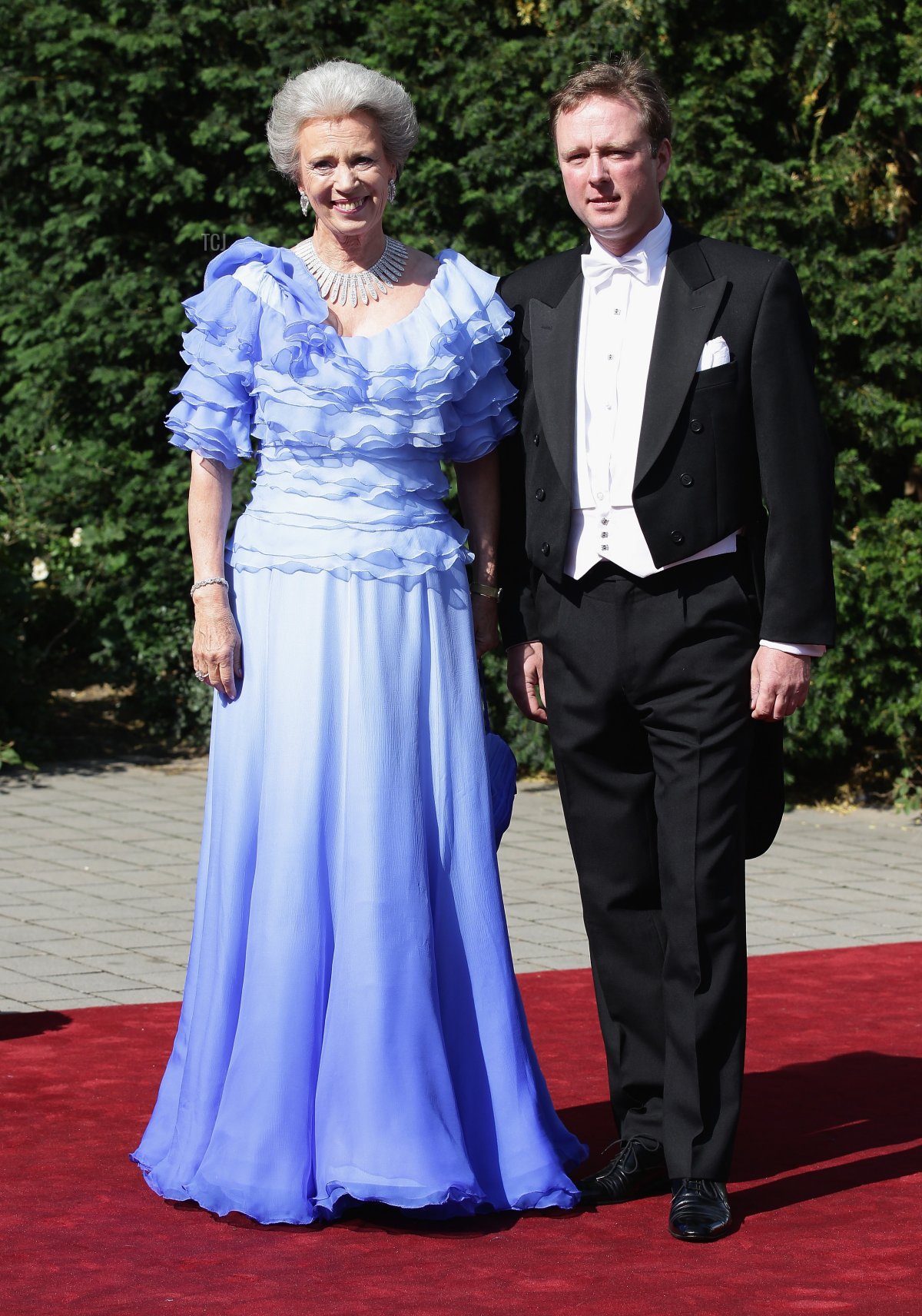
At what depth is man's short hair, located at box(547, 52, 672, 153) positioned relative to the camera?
3562 mm

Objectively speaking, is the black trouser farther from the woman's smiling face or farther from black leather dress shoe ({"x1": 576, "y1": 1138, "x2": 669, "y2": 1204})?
the woman's smiling face

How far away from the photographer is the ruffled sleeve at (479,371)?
3.71m

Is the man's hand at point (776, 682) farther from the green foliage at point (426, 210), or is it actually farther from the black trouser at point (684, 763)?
the green foliage at point (426, 210)

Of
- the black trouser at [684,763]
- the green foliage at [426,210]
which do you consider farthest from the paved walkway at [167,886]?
the black trouser at [684,763]

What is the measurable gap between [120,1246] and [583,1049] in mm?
1671

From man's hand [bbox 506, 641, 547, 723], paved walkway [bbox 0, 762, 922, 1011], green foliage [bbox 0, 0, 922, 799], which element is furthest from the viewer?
green foliage [bbox 0, 0, 922, 799]

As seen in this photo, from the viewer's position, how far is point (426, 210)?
808cm

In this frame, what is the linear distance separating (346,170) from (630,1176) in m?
2.01

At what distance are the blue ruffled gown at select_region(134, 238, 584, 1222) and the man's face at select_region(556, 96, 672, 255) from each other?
292mm

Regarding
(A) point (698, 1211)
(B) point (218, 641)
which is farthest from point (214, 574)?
(A) point (698, 1211)

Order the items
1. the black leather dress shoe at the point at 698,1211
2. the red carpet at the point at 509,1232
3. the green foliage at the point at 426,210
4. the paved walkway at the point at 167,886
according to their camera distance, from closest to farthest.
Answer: the red carpet at the point at 509,1232, the black leather dress shoe at the point at 698,1211, the paved walkway at the point at 167,886, the green foliage at the point at 426,210

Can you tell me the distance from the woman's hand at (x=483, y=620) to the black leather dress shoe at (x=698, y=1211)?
3.67ft

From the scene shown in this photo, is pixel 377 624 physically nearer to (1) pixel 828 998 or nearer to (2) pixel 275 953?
(2) pixel 275 953

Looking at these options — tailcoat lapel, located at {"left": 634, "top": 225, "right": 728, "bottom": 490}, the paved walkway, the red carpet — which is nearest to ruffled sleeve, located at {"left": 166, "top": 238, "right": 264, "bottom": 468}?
tailcoat lapel, located at {"left": 634, "top": 225, "right": 728, "bottom": 490}
